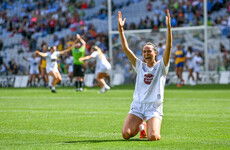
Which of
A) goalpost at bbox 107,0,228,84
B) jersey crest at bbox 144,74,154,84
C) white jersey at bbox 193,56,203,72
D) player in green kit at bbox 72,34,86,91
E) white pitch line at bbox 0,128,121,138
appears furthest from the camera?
white jersey at bbox 193,56,203,72

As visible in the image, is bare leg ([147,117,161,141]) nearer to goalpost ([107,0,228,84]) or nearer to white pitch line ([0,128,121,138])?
white pitch line ([0,128,121,138])

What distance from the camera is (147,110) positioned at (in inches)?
350

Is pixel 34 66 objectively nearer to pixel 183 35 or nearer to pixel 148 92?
pixel 183 35

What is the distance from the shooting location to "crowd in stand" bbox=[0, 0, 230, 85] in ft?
106

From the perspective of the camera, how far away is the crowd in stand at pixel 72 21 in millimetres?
32281

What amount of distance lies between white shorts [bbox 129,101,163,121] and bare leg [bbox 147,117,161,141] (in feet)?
0.35

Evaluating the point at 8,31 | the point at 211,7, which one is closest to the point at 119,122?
the point at 211,7

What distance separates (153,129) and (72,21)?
32158 millimetres

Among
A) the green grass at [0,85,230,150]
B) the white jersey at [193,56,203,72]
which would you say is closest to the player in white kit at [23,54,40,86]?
the white jersey at [193,56,203,72]

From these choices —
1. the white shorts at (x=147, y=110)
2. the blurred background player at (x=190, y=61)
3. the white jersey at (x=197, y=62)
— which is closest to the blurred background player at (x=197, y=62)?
the white jersey at (x=197, y=62)

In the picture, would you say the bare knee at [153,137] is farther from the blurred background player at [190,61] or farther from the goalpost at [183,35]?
the blurred background player at [190,61]

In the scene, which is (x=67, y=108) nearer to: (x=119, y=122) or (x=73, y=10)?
(x=119, y=122)

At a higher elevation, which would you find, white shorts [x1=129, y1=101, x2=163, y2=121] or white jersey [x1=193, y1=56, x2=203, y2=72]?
white jersey [x1=193, y1=56, x2=203, y2=72]

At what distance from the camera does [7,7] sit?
4462 centimetres
